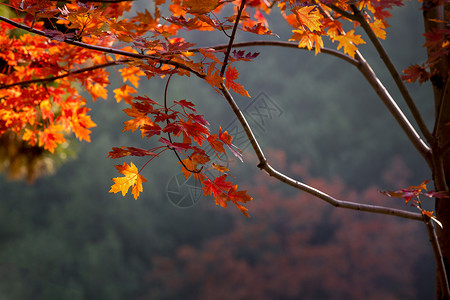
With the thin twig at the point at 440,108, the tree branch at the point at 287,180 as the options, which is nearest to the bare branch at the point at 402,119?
the thin twig at the point at 440,108

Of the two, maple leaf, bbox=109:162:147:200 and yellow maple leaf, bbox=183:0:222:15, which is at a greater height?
yellow maple leaf, bbox=183:0:222:15

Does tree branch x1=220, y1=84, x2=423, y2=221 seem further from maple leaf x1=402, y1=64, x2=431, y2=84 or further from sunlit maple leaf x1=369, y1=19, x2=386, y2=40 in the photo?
sunlit maple leaf x1=369, y1=19, x2=386, y2=40

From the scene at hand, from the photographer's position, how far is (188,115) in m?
0.71

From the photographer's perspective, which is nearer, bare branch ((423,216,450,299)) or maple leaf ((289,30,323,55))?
maple leaf ((289,30,323,55))

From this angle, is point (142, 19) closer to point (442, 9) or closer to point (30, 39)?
point (30, 39)

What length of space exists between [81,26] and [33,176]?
55.1 inches

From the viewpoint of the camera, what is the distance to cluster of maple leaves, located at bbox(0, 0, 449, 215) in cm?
68

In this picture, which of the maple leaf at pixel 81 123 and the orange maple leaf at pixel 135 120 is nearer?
the orange maple leaf at pixel 135 120

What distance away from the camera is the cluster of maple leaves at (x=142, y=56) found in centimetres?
68

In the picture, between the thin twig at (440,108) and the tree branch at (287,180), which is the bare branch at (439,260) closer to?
the tree branch at (287,180)

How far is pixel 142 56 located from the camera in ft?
2.21

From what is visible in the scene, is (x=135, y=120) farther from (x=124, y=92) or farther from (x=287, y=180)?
(x=124, y=92)

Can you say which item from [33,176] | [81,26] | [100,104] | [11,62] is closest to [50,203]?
[100,104]

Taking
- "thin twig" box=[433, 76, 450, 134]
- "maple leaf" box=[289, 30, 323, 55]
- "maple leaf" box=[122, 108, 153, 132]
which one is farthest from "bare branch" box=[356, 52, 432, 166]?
"maple leaf" box=[122, 108, 153, 132]
